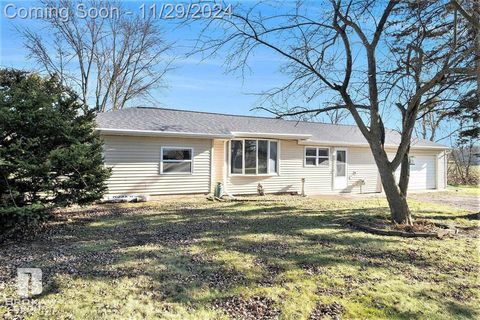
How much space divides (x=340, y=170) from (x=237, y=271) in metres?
12.2

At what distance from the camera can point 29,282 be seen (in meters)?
3.82

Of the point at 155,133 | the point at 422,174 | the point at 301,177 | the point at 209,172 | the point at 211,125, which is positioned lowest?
the point at 301,177

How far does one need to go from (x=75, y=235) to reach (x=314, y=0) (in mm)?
7893

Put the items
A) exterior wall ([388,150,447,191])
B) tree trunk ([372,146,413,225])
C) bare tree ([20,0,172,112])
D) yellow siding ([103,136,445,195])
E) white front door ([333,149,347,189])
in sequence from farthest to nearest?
bare tree ([20,0,172,112])
exterior wall ([388,150,447,191])
white front door ([333,149,347,189])
yellow siding ([103,136,445,195])
tree trunk ([372,146,413,225])

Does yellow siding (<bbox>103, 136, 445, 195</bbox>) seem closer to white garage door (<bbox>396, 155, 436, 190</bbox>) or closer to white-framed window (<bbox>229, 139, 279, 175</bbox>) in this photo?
white-framed window (<bbox>229, 139, 279, 175</bbox>)

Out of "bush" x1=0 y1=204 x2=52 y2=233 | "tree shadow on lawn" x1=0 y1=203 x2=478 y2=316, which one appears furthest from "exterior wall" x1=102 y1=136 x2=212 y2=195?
"bush" x1=0 y1=204 x2=52 y2=233

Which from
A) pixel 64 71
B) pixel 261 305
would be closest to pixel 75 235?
pixel 261 305

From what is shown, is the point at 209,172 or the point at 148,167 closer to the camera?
the point at 148,167

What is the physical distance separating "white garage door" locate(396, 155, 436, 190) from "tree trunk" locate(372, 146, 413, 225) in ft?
36.6

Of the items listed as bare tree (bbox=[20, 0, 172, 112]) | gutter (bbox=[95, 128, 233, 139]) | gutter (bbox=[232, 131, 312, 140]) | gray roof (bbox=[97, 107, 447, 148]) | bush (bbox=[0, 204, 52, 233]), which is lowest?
bush (bbox=[0, 204, 52, 233])

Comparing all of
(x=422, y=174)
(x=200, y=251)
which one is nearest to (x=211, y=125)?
(x=200, y=251)

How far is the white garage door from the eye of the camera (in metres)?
17.6

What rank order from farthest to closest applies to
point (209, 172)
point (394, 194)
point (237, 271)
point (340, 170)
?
point (340, 170), point (209, 172), point (394, 194), point (237, 271)

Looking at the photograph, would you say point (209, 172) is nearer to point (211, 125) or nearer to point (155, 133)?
point (211, 125)
